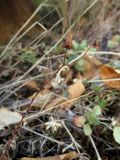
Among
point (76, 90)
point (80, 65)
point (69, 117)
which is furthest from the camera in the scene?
point (80, 65)

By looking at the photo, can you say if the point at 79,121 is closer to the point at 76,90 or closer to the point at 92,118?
the point at 92,118

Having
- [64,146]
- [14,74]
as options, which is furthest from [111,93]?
[14,74]

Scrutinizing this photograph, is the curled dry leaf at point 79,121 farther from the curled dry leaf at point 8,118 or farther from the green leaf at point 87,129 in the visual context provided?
the curled dry leaf at point 8,118

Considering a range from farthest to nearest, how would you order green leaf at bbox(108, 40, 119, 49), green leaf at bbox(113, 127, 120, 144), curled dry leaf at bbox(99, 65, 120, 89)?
1. green leaf at bbox(108, 40, 119, 49)
2. curled dry leaf at bbox(99, 65, 120, 89)
3. green leaf at bbox(113, 127, 120, 144)

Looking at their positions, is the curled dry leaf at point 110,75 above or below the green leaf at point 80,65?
below

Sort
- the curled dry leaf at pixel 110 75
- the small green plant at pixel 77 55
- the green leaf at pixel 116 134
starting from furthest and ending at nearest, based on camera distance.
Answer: the small green plant at pixel 77 55, the curled dry leaf at pixel 110 75, the green leaf at pixel 116 134

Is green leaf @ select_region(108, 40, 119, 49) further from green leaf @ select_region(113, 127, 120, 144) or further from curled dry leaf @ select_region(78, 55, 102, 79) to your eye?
green leaf @ select_region(113, 127, 120, 144)

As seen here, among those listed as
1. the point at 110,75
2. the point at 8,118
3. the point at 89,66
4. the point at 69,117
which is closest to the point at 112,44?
the point at 89,66

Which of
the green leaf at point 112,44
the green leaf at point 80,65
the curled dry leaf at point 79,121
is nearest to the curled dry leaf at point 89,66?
the green leaf at point 80,65

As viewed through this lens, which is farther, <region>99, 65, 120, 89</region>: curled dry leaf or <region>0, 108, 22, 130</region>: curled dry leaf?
<region>99, 65, 120, 89</region>: curled dry leaf

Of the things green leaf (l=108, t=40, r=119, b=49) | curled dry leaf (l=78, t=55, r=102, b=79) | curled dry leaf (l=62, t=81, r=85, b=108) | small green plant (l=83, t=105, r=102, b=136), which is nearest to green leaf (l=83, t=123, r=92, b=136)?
small green plant (l=83, t=105, r=102, b=136)

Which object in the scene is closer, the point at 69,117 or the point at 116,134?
the point at 116,134

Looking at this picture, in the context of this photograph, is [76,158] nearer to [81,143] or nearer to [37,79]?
[81,143]
